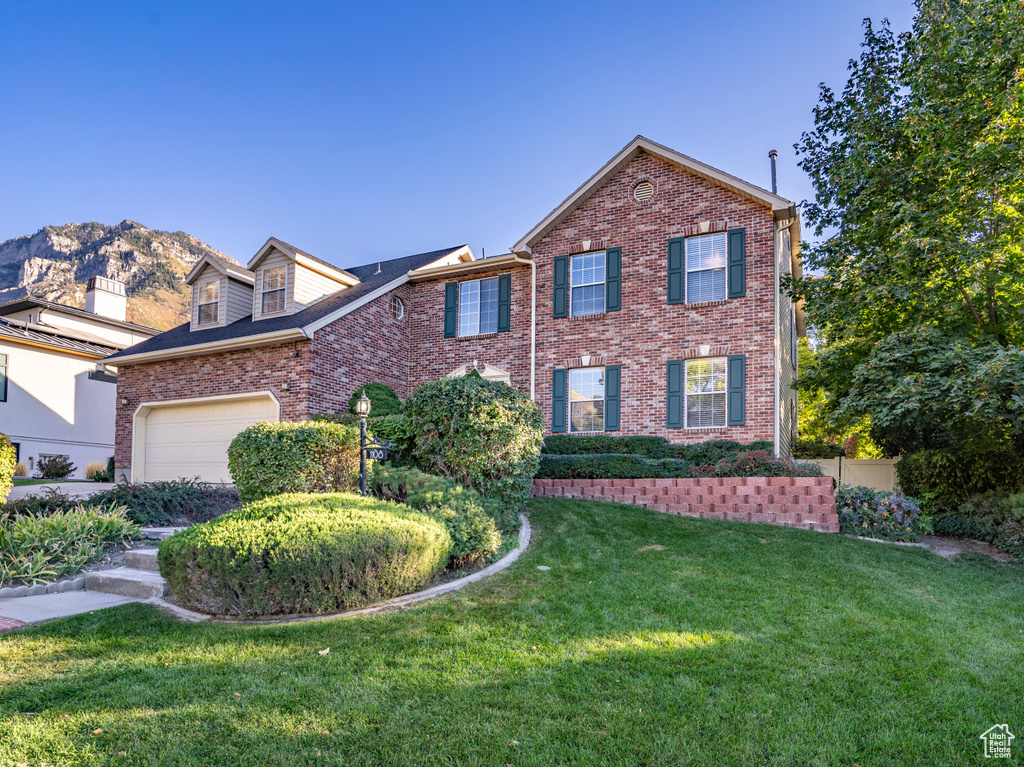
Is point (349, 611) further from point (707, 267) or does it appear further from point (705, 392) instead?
point (707, 267)

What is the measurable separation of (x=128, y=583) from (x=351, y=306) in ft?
30.9

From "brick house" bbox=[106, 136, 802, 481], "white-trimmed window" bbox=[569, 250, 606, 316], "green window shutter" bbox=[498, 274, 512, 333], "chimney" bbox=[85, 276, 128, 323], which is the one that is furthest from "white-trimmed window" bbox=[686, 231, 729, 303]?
"chimney" bbox=[85, 276, 128, 323]

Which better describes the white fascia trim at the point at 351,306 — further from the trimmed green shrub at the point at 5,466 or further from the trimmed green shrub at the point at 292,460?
the trimmed green shrub at the point at 5,466

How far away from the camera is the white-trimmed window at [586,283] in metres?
14.7

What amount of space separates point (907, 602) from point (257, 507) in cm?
632

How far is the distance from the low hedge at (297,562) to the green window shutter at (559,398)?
8626mm

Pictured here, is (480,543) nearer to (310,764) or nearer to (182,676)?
(182,676)

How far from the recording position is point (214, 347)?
1497 cm

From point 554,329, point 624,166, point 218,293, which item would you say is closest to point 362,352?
point 554,329

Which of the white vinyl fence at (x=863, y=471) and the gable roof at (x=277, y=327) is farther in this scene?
the white vinyl fence at (x=863, y=471)

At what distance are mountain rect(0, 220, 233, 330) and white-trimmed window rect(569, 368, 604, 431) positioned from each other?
5715cm

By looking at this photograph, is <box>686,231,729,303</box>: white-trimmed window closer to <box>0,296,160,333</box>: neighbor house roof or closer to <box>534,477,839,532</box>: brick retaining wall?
<box>534,477,839,532</box>: brick retaining wall

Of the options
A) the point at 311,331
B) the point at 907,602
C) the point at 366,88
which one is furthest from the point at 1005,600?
the point at 366,88

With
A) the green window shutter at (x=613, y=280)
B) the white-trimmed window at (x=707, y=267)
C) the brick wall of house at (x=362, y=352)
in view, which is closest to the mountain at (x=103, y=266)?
the brick wall of house at (x=362, y=352)
